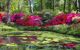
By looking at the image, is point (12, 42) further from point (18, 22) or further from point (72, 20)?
point (18, 22)

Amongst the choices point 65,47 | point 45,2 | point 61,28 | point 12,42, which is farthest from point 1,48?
point 45,2

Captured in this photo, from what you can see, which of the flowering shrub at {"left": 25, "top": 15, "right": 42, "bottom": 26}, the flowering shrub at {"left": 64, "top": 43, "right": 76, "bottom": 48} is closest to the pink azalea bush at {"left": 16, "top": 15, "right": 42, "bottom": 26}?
the flowering shrub at {"left": 25, "top": 15, "right": 42, "bottom": 26}

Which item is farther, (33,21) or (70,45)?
(33,21)

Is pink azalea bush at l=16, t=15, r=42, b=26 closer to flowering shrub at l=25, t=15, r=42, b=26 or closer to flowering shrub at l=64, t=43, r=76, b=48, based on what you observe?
flowering shrub at l=25, t=15, r=42, b=26

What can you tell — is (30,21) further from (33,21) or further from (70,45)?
(70,45)

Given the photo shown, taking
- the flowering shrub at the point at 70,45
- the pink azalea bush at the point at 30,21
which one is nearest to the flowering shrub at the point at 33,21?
the pink azalea bush at the point at 30,21

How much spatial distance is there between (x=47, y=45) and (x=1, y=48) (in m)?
3.38

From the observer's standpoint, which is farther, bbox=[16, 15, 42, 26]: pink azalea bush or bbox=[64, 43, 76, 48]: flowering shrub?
bbox=[16, 15, 42, 26]: pink azalea bush

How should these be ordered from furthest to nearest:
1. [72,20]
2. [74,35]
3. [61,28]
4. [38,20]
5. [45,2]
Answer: [45,2]
[38,20]
[72,20]
[61,28]
[74,35]

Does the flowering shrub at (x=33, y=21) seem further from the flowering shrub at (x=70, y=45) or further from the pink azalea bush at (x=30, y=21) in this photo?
the flowering shrub at (x=70, y=45)

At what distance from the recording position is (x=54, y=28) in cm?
2934

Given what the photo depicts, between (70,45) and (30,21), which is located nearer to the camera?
(70,45)

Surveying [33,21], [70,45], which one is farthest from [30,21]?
[70,45]

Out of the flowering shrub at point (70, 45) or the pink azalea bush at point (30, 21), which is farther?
the pink azalea bush at point (30, 21)
